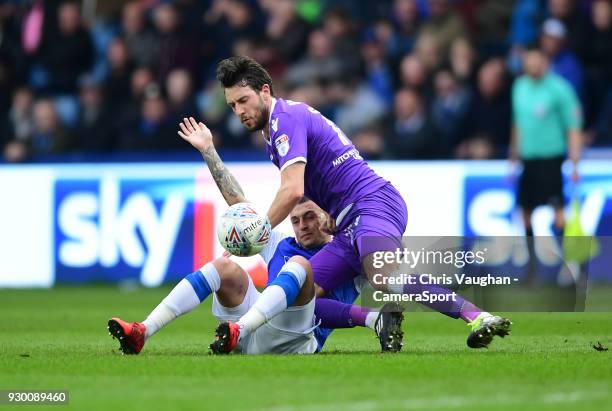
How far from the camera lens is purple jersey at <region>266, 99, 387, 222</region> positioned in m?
8.99

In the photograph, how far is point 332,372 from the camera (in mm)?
7633

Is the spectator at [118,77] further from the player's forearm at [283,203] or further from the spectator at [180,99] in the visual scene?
the player's forearm at [283,203]

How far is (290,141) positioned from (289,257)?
2.76 ft

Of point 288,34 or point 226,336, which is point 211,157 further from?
point 288,34

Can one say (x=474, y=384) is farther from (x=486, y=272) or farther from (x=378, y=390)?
(x=486, y=272)

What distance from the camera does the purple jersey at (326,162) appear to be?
354 inches

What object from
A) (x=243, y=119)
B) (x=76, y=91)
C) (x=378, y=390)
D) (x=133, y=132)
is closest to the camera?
(x=378, y=390)

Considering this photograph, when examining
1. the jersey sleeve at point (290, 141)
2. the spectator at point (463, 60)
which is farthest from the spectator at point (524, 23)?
the jersey sleeve at point (290, 141)

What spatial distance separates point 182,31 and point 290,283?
11487mm

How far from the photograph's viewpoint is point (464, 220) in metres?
16.0

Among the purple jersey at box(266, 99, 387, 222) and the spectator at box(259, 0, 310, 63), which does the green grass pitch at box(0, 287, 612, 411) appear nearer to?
the purple jersey at box(266, 99, 387, 222)

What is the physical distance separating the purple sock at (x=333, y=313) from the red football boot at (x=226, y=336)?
3.08 feet

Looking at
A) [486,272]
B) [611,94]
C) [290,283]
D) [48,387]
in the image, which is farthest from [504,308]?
[611,94]

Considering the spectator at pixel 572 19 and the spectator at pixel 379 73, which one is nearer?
the spectator at pixel 572 19
